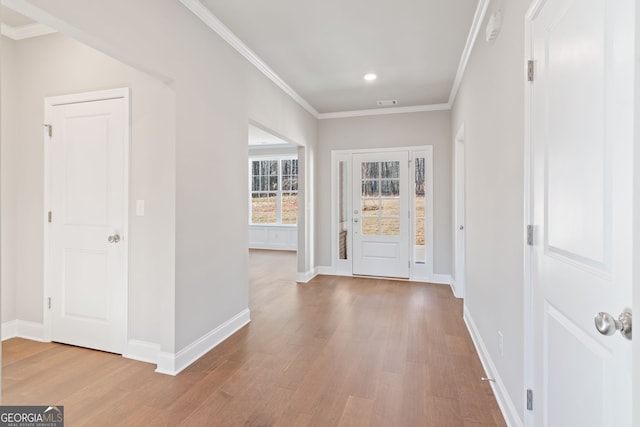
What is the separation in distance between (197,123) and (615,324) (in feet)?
8.58

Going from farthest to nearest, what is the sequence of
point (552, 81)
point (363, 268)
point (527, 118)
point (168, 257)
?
point (363, 268) < point (168, 257) < point (527, 118) < point (552, 81)

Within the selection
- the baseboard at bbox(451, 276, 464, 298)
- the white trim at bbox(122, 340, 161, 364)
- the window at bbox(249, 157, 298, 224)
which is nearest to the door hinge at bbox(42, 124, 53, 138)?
the white trim at bbox(122, 340, 161, 364)

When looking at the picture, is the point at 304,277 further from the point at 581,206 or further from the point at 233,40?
the point at 581,206

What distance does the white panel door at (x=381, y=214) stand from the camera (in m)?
5.09

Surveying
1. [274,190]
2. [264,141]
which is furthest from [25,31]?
[274,190]

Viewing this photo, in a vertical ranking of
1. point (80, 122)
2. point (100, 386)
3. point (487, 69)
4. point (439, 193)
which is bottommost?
point (100, 386)

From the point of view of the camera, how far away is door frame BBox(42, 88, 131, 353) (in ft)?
8.20

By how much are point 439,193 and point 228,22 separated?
3700 mm

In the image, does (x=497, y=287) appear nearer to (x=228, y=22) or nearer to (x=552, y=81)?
(x=552, y=81)

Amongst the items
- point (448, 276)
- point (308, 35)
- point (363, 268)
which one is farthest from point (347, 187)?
point (308, 35)

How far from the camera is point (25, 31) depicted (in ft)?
9.12

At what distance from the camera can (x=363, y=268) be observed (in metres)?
5.32

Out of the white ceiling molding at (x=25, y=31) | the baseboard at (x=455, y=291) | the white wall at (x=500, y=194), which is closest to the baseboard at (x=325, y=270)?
the baseboard at (x=455, y=291)

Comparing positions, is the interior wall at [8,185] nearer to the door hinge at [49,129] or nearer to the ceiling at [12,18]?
the ceiling at [12,18]
